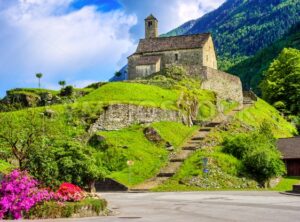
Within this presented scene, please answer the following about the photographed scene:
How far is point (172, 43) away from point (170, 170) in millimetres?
44426

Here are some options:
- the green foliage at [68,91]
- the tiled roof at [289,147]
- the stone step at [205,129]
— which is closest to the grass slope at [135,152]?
the stone step at [205,129]

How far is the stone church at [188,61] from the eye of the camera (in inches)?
3302

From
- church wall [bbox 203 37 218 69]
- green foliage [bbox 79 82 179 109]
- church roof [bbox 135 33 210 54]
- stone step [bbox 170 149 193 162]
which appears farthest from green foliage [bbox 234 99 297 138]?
stone step [bbox 170 149 193 162]

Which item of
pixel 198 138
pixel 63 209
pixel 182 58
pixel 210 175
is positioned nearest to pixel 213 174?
pixel 210 175

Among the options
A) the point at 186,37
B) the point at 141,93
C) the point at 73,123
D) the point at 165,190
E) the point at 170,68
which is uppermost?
the point at 186,37

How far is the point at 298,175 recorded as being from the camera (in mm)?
60562

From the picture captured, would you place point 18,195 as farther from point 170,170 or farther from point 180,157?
point 180,157

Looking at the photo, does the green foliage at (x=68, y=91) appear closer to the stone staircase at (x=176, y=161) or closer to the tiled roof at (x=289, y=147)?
the stone staircase at (x=176, y=161)

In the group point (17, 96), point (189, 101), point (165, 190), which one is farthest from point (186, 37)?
point (165, 190)

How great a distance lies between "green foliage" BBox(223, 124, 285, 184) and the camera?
168 ft

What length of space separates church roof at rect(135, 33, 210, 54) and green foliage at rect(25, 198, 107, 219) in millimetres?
65811

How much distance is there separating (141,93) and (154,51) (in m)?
24.7

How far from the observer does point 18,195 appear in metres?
23.0

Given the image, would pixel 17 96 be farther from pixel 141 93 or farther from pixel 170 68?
pixel 170 68
